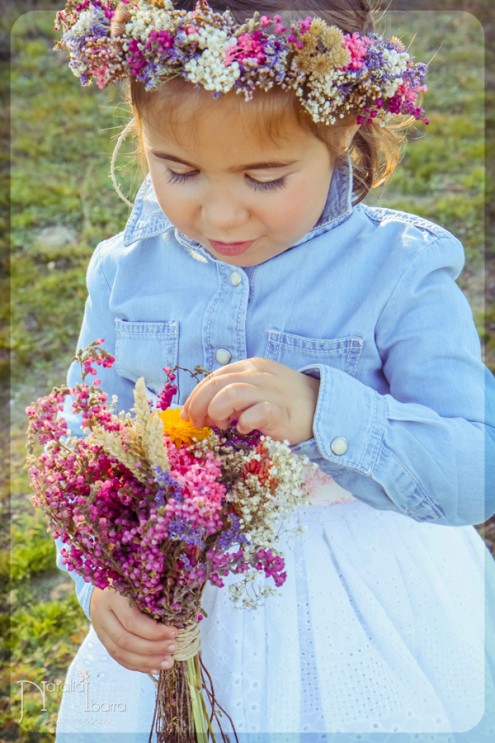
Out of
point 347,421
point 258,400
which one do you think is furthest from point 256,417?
point 347,421

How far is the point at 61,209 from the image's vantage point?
18.0 ft

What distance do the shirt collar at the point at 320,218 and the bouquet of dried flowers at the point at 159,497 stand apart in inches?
23.4

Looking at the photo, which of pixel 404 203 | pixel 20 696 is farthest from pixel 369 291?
pixel 404 203

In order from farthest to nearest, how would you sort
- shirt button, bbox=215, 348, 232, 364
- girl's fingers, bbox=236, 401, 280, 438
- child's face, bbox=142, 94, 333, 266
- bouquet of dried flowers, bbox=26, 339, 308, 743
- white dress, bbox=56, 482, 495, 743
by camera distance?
shirt button, bbox=215, 348, 232, 364, white dress, bbox=56, 482, 495, 743, child's face, bbox=142, 94, 333, 266, girl's fingers, bbox=236, 401, 280, 438, bouquet of dried flowers, bbox=26, 339, 308, 743

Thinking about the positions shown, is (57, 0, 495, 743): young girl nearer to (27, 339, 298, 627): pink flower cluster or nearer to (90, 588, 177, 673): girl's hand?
(90, 588, 177, 673): girl's hand

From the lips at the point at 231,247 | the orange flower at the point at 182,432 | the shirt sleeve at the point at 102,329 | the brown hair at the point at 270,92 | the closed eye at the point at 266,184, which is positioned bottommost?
the shirt sleeve at the point at 102,329

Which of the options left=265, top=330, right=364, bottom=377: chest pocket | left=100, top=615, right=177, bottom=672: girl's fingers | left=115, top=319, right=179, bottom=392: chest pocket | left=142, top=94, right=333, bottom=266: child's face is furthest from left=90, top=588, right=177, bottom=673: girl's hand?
left=142, top=94, right=333, bottom=266: child's face

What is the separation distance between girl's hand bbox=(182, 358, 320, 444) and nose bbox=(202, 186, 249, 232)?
282 millimetres

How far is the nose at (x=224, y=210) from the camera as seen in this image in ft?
6.27

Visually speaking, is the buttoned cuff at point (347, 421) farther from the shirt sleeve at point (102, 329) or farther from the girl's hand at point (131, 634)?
the shirt sleeve at point (102, 329)

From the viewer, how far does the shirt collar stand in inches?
85.2

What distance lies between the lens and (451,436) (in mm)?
1981

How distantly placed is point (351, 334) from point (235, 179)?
0.45m

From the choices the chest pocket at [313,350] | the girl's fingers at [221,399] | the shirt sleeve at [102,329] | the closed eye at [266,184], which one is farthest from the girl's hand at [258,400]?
the shirt sleeve at [102,329]
